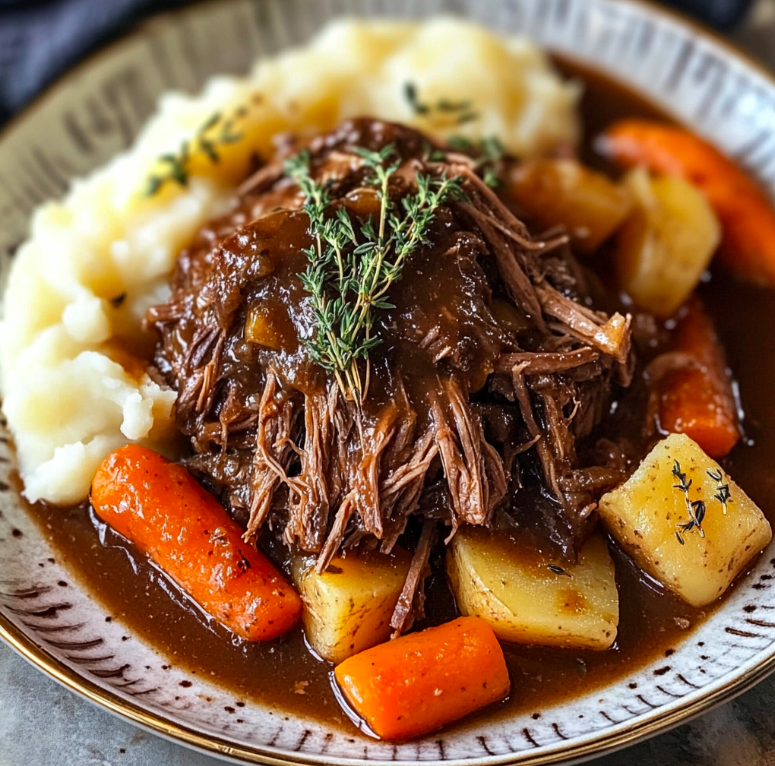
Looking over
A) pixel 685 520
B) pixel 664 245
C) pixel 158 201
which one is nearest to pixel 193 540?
pixel 158 201

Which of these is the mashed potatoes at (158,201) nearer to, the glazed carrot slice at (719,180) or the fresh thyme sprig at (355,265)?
the glazed carrot slice at (719,180)

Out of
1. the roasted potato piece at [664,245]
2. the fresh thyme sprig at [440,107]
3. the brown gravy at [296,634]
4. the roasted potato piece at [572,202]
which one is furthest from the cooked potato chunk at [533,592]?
the fresh thyme sprig at [440,107]

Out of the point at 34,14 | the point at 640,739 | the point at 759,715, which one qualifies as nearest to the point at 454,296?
the point at 640,739

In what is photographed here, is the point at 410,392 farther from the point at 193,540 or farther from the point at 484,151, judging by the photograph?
the point at 484,151

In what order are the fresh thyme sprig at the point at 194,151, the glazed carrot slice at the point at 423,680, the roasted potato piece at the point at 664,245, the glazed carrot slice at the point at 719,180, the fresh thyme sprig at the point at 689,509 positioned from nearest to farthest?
the glazed carrot slice at the point at 423,680, the fresh thyme sprig at the point at 689,509, the fresh thyme sprig at the point at 194,151, the roasted potato piece at the point at 664,245, the glazed carrot slice at the point at 719,180

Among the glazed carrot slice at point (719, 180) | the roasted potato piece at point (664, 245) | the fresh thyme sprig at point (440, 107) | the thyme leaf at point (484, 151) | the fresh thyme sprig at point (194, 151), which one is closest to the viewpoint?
the thyme leaf at point (484, 151)

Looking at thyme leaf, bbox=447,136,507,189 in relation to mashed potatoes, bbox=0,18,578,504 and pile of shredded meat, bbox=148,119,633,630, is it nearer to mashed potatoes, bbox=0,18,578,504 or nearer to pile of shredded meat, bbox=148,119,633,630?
mashed potatoes, bbox=0,18,578,504

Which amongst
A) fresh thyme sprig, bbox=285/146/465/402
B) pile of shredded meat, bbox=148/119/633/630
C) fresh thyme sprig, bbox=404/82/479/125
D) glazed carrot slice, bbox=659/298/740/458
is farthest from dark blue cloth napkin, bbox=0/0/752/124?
glazed carrot slice, bbox=659/298/740/458
